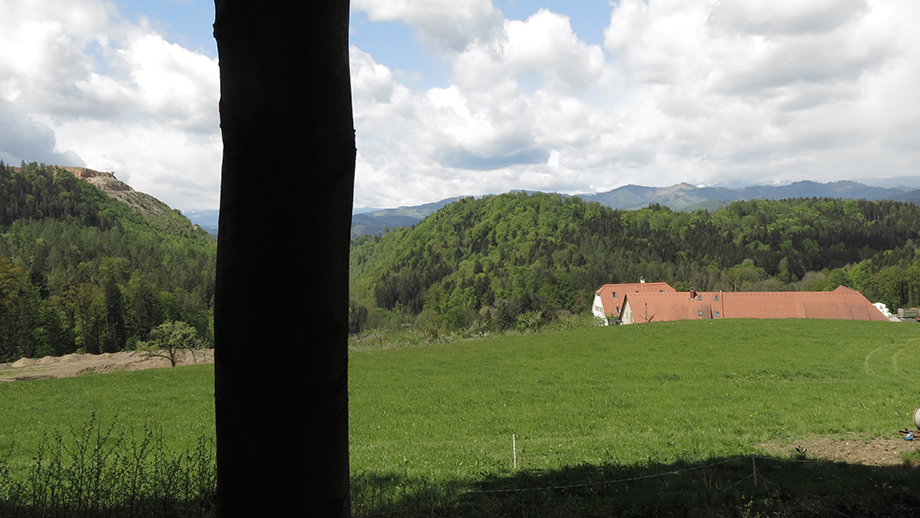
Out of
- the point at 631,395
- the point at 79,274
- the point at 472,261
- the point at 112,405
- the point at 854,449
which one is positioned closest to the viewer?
the point at 854,449

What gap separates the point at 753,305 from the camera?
55406 mm

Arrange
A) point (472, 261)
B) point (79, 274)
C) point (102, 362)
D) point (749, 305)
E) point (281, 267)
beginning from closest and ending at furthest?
point (281, 267) < point (102, 362) < point (749, 305) < point (79, 274) < point (472, 261)

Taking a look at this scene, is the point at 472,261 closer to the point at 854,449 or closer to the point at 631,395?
the point at 631,395

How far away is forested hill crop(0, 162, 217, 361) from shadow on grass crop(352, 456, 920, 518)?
2562 inches

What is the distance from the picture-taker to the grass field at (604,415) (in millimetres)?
6754

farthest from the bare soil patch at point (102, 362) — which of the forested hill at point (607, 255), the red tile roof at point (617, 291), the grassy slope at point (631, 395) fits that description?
the red tile roof at point (617, 291)

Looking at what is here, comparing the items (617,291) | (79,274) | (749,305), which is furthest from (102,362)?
(617,291)

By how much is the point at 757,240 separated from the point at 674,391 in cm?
14325

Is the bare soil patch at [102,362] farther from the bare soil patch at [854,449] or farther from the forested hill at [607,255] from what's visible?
the bare soil patch at [854,449]

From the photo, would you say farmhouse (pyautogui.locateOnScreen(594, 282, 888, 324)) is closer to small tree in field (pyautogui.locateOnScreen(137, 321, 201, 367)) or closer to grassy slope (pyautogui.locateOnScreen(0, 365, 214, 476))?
grassy slope (pyautogui.locateOnScreen(0, 365, 214, 476))

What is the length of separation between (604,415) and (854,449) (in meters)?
6.99

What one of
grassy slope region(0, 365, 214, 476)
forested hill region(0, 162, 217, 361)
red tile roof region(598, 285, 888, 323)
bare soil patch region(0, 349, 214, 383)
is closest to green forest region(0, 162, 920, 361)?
forested hill region(0, 162, 217, 361)

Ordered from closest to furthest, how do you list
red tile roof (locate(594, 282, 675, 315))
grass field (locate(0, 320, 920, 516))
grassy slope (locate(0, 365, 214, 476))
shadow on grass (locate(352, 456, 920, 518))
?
shadow on grass (locate(352, 456, 920, 518)), grass field (locate(0, 320, 920, 516)), grassy slope (locate(0, 365, 214, 476)), red tile roof (locate(594, 282, 675, 315))

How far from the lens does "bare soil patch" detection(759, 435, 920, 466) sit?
894cm
